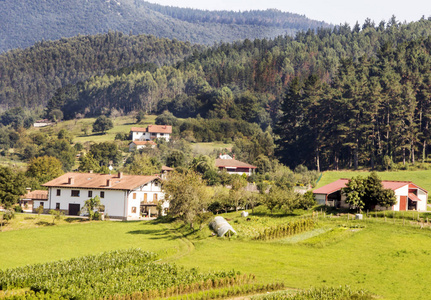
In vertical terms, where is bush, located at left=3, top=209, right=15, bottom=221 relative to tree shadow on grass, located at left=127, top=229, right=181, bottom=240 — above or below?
above

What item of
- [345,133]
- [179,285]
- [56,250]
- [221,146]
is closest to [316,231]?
[179,285]

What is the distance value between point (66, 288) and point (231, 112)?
14708 centimetres

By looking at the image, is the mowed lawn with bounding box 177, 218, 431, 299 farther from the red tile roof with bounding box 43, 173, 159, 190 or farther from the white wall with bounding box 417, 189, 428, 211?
the red tile roof with bounding box 43, 173, 159, 190

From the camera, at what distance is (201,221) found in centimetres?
6588

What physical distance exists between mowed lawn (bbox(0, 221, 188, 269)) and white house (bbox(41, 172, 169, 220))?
659cm

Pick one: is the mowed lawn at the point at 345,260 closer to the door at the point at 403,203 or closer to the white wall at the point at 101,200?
the door at the point at 403,203

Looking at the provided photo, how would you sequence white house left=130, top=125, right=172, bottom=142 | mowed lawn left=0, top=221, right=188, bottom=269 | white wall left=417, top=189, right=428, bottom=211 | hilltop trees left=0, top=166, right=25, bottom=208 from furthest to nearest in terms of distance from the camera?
white house left=130, top=125, right=172, bottom=142 < hilltop trees left=0, top=166, right=25, bottom=208 < white wall left=417, top=189, right=428, bottom=211 < mowed lawn left=0, top=221, right=188, bottom=269

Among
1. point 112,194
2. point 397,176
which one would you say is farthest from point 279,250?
point 397,176

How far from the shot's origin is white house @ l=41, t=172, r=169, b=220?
80188 mm

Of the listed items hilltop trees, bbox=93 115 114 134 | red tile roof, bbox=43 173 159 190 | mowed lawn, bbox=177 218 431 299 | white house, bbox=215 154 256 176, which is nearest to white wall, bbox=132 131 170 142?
hilltop trees, bbox=93 115 114 134

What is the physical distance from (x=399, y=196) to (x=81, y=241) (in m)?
38.2

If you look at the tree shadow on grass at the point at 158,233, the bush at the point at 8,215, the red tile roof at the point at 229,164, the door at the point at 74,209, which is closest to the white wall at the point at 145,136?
the red tile roof at the point at 229,164

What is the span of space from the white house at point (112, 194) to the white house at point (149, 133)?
80.9 m

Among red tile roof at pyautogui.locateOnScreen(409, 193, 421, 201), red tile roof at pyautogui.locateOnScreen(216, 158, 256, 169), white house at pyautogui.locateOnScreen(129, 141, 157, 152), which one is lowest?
red tile roof at pyautogui.locateOnScreen(409, 193, 421, 201)
